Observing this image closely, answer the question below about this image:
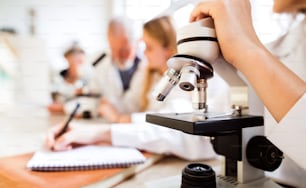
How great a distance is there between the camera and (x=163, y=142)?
24.8 inches

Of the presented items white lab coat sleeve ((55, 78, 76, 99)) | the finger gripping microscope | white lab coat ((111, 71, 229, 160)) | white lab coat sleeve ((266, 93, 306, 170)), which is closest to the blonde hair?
white lab coat ((111, 71, 229, 160))

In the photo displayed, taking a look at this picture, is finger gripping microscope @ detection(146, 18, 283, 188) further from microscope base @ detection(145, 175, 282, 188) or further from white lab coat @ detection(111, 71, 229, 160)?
white lab coat @ detection(111, 71, 229, 160)

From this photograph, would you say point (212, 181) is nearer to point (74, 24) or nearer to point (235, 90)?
→ point (235, 90)

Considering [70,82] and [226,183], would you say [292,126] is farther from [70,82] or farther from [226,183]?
[70,82]

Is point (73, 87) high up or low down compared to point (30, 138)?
up

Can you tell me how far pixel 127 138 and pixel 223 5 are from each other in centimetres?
37

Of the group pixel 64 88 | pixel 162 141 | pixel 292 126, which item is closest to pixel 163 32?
pixel 162 141

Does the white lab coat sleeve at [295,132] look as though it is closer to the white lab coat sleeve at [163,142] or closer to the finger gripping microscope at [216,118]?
the finger gripping microscope at [216,118]

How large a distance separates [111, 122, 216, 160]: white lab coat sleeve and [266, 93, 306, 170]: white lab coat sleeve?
0.95 feet

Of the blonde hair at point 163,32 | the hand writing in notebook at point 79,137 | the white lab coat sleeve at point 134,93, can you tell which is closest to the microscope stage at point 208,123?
the hand writing in notebook at point 79,137

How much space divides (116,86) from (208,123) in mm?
1069

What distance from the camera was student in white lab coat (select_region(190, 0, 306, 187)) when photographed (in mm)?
324

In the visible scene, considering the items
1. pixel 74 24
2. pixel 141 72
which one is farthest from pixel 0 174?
pixel 141 72

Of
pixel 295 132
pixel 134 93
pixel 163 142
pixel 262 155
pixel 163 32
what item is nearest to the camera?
pixel 295 132
